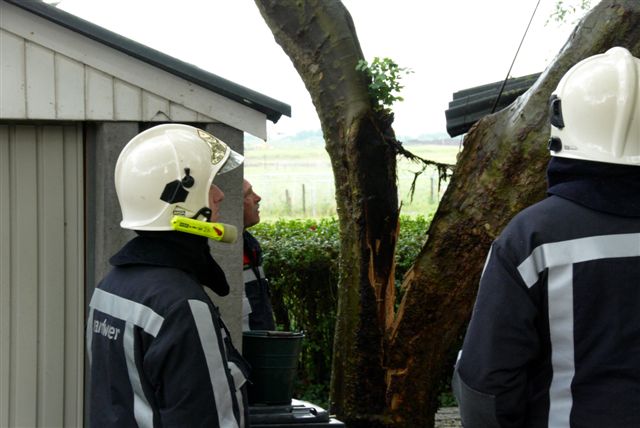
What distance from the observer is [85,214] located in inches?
211

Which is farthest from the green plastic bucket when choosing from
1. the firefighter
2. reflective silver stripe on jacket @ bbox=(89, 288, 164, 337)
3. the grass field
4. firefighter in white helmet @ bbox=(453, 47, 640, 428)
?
the grass field

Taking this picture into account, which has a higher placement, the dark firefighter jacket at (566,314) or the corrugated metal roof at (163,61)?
the corrugated metal roof at (163,61)

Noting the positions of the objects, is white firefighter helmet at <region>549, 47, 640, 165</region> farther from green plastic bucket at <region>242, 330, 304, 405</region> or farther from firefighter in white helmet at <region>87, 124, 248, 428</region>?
green plastic bucket at <region>242, 330, 304, 405</region>

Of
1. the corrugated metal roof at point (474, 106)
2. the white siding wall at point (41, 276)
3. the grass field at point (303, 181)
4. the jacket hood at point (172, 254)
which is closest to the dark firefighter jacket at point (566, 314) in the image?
the jacket hood at point (172, 254)

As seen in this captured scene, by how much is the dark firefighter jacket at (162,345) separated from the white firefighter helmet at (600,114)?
1230 millimetres

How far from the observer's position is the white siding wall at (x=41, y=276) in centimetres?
521

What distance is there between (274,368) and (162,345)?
1524mm

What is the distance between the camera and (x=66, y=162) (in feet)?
17.4

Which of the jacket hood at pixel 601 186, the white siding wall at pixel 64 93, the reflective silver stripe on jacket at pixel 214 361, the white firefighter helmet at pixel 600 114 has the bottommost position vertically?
the reflective silver stripe on jacket at pixel 214 361

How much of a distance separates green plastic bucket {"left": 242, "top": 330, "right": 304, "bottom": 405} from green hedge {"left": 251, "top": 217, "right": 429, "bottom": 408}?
454 cm

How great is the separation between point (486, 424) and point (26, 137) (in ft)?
9.51

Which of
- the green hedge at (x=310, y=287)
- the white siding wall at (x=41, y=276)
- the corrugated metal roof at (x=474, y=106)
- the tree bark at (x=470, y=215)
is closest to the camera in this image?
the white siding wall at (x=41, y=276)

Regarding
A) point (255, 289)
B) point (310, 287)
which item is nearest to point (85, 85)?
point (255, 289)

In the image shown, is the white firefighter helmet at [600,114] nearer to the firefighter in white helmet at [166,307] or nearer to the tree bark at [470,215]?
the firefighter in white helmet at [166,307]
